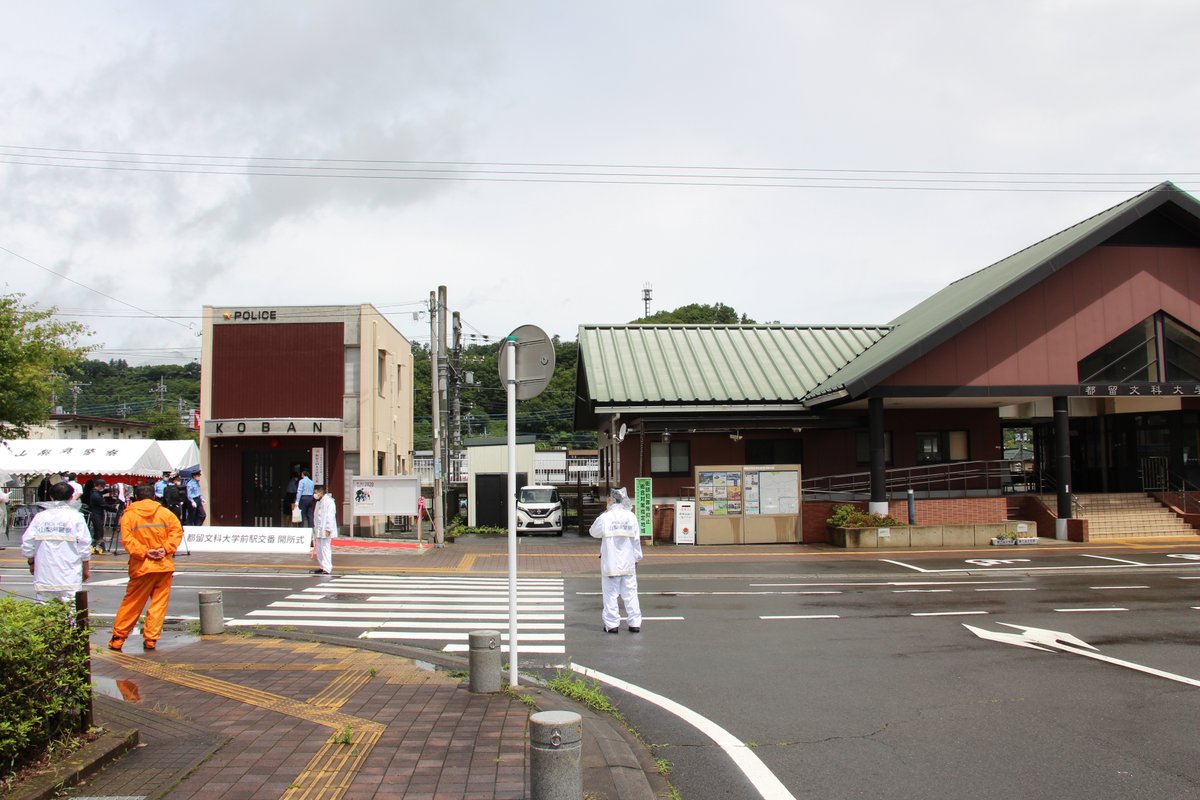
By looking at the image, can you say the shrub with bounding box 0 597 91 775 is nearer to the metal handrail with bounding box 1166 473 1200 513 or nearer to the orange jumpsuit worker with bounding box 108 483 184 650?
the orange jumpsuit worker with bounding box 108 483 184 650

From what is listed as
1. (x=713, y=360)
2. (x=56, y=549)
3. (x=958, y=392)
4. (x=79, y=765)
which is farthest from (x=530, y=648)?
(x=713, y=360)

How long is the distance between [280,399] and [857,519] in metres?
18.5

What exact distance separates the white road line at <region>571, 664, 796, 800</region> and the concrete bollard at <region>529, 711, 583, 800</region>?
4.65 ft

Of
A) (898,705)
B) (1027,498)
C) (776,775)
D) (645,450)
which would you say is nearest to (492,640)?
(776,775)

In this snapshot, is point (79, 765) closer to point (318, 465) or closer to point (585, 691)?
point (585, 691)

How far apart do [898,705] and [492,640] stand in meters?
3.52

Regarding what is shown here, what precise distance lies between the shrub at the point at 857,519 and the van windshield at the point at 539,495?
10.8 metres

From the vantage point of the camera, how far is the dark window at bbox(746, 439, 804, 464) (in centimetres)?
2581

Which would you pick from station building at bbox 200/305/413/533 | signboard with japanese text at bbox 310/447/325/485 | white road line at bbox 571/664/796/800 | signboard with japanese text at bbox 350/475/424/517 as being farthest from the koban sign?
white road line at bbox 571/664/796/800

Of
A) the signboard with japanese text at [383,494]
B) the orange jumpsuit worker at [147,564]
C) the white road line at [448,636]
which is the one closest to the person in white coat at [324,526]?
the white road line at [448,636]

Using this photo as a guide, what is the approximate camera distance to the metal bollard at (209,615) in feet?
33.2

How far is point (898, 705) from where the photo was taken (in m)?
7.42

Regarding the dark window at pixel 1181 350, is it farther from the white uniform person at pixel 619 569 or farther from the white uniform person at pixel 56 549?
the white uniform person at pixel 56 549

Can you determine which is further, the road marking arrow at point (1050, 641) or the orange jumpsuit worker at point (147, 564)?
the orange jumpsuit worker at point (147, 564)
